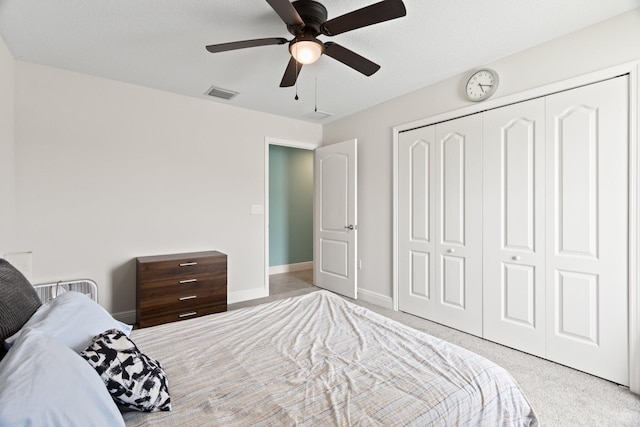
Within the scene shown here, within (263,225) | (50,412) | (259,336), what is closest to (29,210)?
(263,225)

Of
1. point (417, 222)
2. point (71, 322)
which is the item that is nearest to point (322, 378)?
point (71, 322)

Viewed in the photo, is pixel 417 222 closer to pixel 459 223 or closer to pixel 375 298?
pixel 459 223

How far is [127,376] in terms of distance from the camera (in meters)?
0.99

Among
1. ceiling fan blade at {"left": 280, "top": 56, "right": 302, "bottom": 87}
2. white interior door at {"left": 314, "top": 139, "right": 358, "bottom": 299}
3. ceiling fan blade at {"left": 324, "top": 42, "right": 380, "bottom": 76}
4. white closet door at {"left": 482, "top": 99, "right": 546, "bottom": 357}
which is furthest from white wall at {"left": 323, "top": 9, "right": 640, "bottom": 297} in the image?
ceiling fan blade at {"left": 280, "top": 56, "right": 302, "bottom": 87}

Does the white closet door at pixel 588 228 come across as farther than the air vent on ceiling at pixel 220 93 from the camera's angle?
No

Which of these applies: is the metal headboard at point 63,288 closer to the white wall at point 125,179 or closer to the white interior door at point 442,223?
the white wall at point 125,179

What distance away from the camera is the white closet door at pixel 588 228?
2.11 metres

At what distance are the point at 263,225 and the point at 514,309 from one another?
3.08 meters

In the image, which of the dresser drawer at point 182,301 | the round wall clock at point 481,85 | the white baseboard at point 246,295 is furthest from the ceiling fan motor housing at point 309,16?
the white baseboard at point 246,295

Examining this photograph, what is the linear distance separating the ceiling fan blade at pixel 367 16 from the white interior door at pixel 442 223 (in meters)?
1.69

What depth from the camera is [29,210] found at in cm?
282

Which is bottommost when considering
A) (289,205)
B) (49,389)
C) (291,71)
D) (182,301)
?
(182,301)

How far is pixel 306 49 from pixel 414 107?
1.89 m

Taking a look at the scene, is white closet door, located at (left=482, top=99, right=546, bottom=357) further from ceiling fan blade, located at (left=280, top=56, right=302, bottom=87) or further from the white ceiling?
ceiling fan blade, located at (left=280, top=56, right=302, bottom=87)
